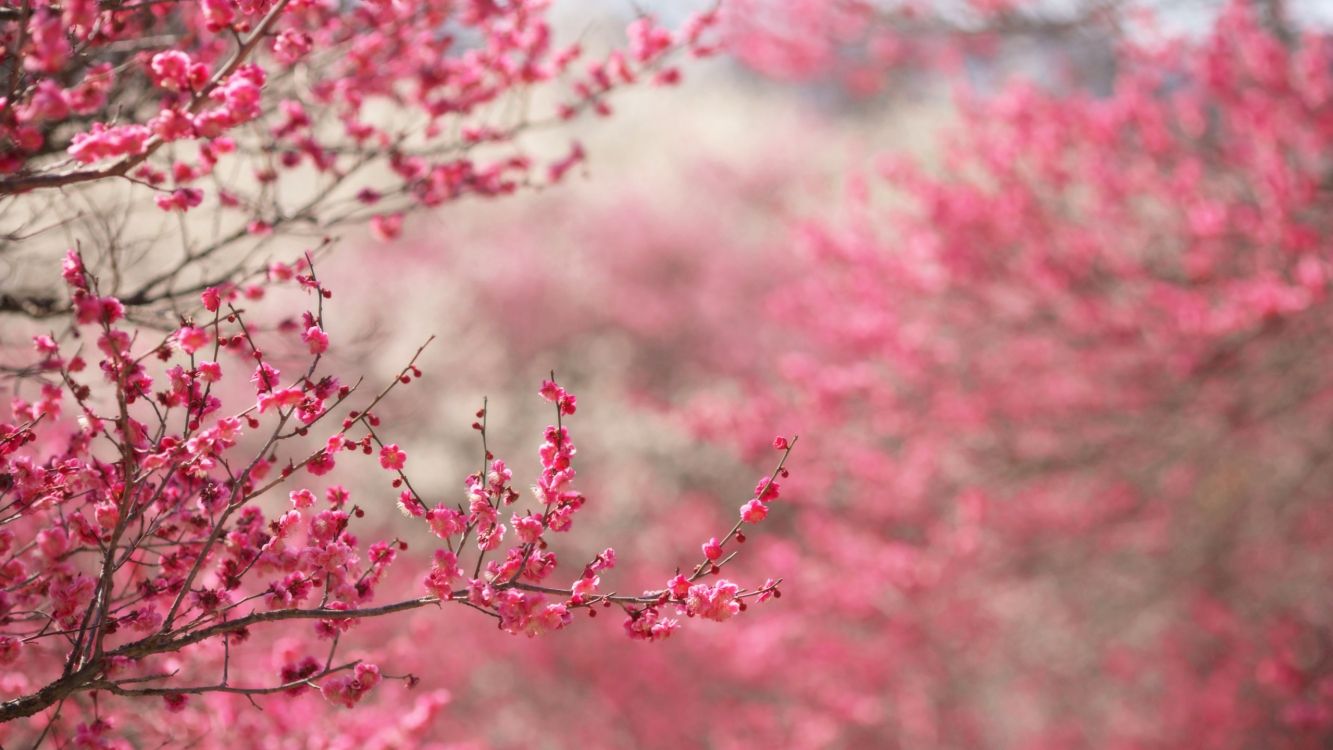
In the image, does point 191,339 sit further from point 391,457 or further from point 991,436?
point 991,436

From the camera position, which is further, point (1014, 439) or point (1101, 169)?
point (1014, 439)

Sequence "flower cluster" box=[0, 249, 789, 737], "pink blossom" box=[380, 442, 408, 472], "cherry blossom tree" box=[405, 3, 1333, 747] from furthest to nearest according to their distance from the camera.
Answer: "cherry blossom tree" box=[405, 3, 1333, 747], "pink blossom" box=[380, 442, 408, 472], "flower cluster" box=[0, 249, 789, 737]

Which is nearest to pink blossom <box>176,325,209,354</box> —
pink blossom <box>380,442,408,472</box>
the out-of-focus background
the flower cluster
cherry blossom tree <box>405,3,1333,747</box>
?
the flower cluster

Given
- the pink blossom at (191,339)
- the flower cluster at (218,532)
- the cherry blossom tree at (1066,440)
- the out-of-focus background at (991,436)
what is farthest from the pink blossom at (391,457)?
the cherry blossom tree at (1066,440)

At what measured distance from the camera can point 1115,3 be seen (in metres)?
6.64

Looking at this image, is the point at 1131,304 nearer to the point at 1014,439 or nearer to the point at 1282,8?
the point at 1014,439

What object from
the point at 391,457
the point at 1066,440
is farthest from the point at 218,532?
the point at 1066,440

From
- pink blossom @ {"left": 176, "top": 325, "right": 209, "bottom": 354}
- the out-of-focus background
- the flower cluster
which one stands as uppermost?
pink blossom @ {"left": 176, "top": 325, "right": 209, "bottom": 354}

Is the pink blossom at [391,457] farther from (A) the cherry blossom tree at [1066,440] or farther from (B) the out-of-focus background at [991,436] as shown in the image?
(A) the cherry blossom tree at [1066,440]

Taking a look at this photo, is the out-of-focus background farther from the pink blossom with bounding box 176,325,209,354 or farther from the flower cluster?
the pink blossom with bounding box 176,325,209,354

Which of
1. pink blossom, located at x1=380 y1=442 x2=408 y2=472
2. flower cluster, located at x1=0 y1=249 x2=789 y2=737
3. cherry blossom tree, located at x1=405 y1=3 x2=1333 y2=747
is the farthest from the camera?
cherry blossom tree, located at x1=405 y1=3 x2=1333 y2=747

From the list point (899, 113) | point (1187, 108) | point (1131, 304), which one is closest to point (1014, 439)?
point (1131, 304)

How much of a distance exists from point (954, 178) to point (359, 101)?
4.91 meters

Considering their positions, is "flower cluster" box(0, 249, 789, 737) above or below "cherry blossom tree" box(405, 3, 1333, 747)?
above
